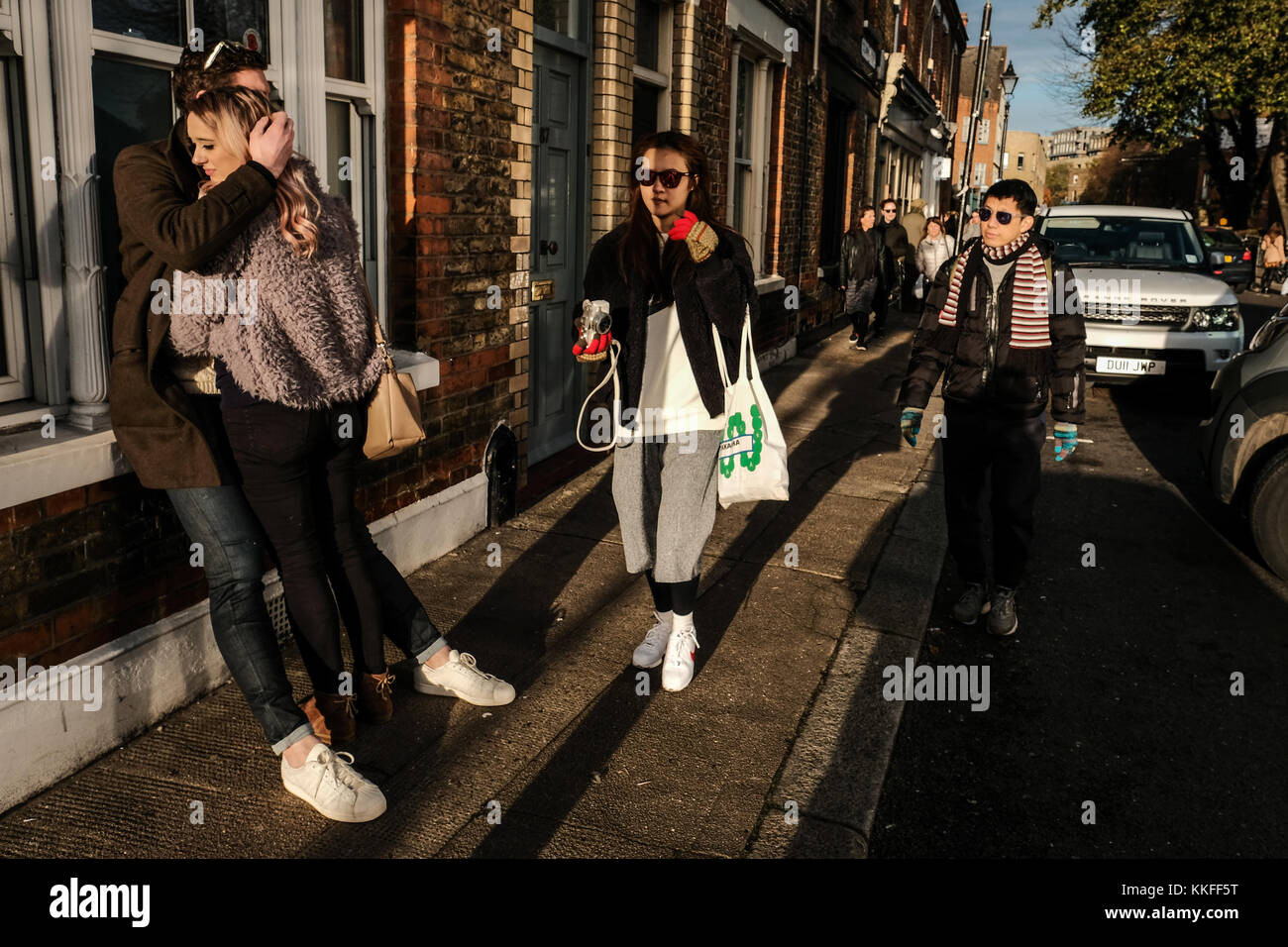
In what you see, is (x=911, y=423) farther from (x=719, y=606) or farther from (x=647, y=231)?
(x=647, y=231)

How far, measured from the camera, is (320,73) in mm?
4195

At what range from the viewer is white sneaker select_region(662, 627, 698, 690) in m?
3.96

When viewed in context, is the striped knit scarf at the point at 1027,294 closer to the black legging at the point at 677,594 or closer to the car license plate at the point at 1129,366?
the black legging at the point at 677,594

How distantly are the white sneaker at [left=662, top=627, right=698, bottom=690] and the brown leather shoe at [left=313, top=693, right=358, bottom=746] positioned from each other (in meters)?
1.16

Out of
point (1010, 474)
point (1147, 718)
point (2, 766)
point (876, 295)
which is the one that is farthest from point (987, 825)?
point (876, 295)

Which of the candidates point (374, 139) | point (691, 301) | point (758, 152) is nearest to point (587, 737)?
point (691, 301)

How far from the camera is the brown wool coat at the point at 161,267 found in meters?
2.66

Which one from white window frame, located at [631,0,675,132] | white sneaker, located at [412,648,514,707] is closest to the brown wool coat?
white sneaker, located at [412,648,514,707]

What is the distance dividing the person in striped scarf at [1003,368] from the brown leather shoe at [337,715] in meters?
2.64

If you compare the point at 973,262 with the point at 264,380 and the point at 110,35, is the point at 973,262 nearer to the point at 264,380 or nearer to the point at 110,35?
the point at 264,380

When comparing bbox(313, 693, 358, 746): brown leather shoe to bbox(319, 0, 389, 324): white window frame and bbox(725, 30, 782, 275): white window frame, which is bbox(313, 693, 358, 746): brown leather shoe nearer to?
bbox(319, 0, 389, 324): white window frame

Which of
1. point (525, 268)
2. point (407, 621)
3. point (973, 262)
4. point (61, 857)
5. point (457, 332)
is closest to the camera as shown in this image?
point (61, 857)

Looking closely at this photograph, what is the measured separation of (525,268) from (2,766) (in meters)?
3.62

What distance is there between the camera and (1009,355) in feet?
14.7
